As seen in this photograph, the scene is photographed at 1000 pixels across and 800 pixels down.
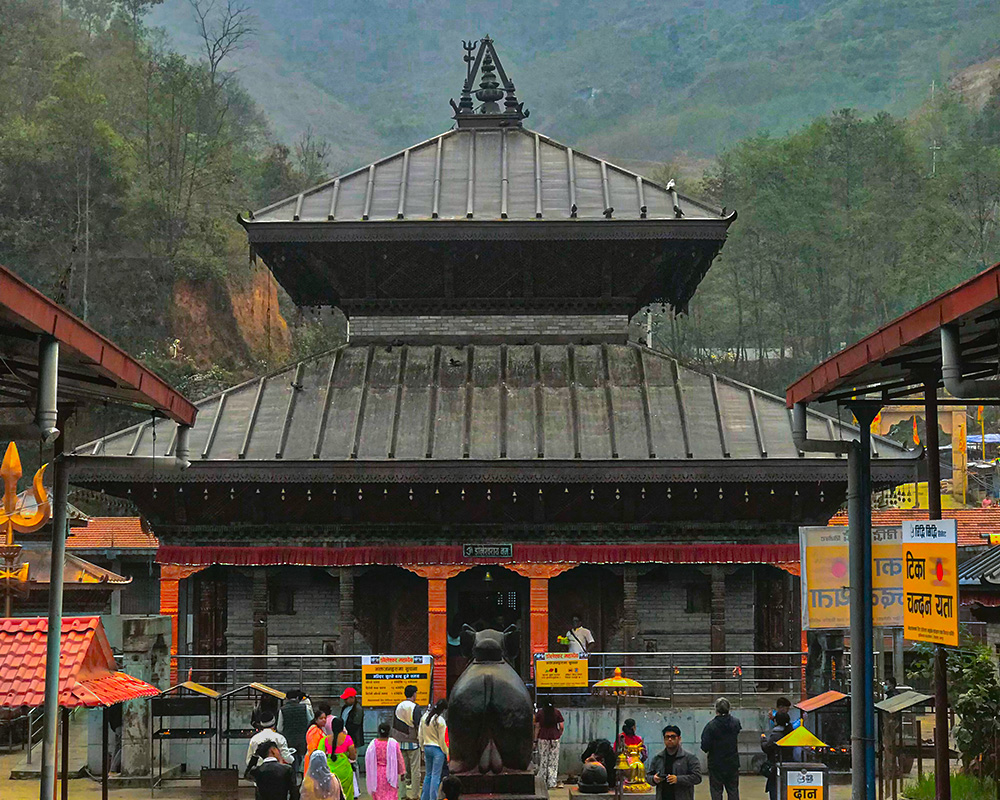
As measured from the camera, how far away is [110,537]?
41.8 m

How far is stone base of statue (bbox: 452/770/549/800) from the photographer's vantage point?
15.0m

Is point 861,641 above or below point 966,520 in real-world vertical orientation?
below

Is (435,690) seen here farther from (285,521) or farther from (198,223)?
(198,223)

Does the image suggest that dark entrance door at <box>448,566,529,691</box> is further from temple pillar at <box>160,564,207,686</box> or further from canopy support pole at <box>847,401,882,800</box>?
canopy support pole at <box>847,401,882,800</box>

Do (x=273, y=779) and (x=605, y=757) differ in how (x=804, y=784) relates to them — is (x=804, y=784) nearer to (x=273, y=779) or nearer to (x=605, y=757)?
(x=605, y=757)

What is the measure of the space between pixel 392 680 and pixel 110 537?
22.2m

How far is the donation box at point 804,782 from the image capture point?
13664mm

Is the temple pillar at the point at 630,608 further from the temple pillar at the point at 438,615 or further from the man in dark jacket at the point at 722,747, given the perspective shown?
the man in dark jacket at the point at 722,747

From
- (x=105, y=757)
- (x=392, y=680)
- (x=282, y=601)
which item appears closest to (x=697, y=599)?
(x=392, y=680)

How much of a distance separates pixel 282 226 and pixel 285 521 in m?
5.68

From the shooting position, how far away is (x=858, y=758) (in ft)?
44.2

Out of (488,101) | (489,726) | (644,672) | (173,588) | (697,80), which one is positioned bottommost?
(644,672)

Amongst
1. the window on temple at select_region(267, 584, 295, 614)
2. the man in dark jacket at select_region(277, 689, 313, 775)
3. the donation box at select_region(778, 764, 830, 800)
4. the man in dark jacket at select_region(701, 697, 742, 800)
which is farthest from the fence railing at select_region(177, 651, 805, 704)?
the donation box at select_region(778, 764, 830, 800)

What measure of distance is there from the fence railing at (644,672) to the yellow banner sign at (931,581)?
487 inches
